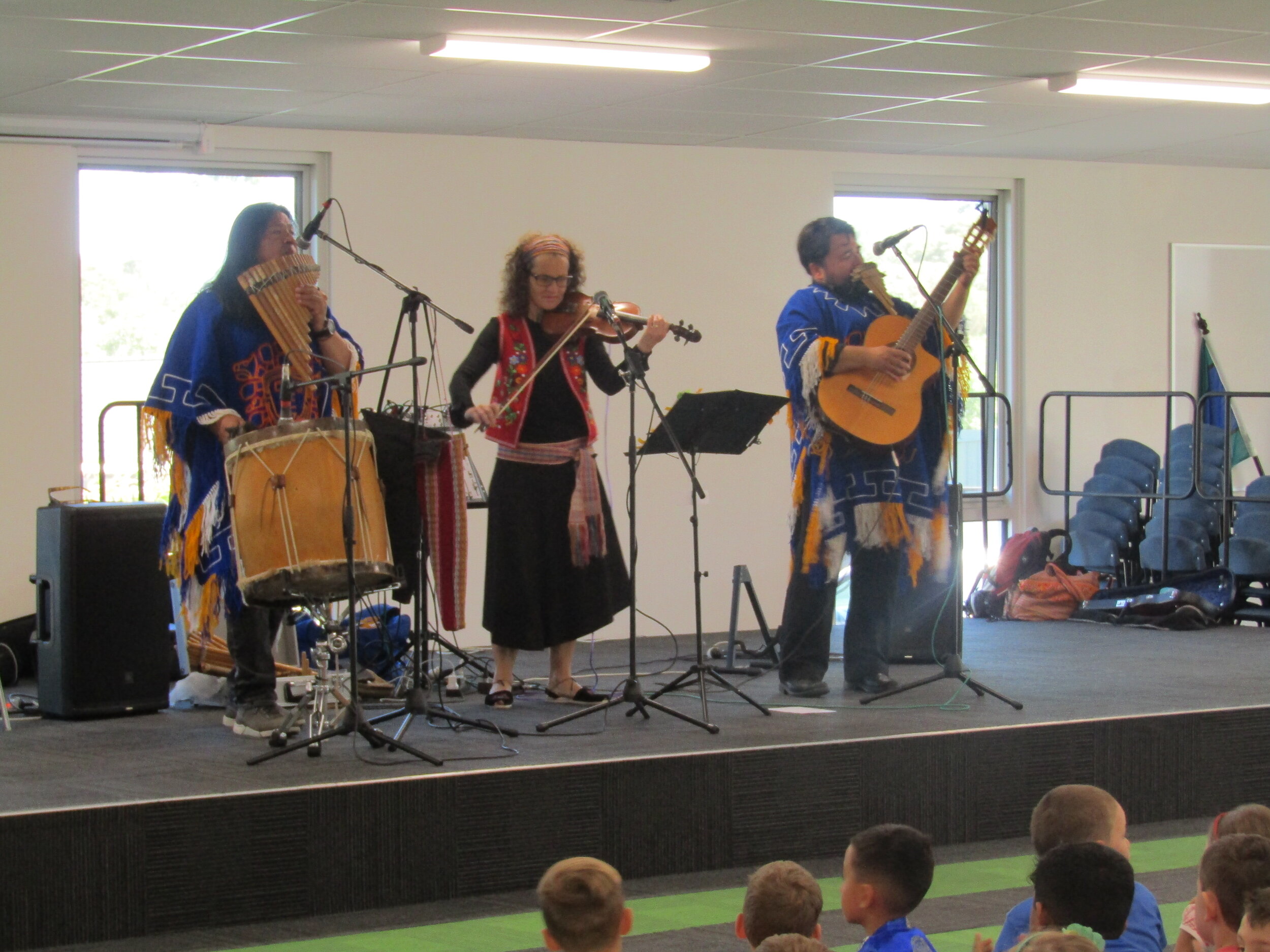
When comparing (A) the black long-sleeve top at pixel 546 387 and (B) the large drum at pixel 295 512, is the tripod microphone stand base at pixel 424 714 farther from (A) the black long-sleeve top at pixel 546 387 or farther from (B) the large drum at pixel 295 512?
(A) the black long-sleeve top at pixel 546 387

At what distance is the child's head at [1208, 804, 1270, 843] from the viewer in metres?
2.71

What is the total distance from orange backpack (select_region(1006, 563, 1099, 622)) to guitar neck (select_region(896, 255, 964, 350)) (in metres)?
3.24

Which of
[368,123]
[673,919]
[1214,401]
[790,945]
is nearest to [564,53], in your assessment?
[368,123]

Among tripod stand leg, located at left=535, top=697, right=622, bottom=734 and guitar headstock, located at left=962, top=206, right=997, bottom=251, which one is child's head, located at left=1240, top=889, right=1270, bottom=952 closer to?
tripod stand leg, located at left=535, top=697, right=622, bottom=734

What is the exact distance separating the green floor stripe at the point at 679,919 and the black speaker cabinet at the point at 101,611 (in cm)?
183

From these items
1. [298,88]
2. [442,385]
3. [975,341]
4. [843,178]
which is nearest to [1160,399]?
[975,341]

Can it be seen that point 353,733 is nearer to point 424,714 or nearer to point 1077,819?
point 424,714

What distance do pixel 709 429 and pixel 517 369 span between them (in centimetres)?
61

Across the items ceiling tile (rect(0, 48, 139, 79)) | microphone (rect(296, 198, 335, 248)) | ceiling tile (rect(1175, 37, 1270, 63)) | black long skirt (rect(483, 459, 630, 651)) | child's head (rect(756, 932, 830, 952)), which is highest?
ceiling tile (rect(1175, 37, 1270, 63))

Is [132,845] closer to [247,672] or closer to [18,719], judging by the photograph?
[247,672]

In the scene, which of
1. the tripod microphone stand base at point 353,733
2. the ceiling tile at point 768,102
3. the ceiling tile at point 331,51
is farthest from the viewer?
the ceiling tile at point 768,102

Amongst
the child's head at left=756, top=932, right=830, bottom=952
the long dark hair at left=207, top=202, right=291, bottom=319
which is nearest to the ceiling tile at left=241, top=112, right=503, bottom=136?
the long dark hair at left=207, top=202, right=291, bottom=319

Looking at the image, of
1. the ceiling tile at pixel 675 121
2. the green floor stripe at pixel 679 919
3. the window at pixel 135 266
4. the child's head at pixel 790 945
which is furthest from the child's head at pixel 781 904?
the window at pixel 135 266

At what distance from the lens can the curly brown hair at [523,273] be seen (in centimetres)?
496
